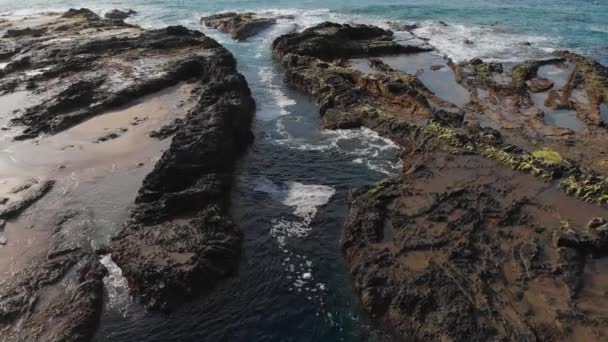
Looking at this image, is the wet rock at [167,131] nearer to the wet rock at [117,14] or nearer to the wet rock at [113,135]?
the wet rock at [113,135]

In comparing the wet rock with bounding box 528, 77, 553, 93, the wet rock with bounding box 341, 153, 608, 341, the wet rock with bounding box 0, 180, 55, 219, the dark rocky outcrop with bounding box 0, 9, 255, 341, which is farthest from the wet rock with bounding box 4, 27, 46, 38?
the wet rock with bounding box 528, 77, 553, 93

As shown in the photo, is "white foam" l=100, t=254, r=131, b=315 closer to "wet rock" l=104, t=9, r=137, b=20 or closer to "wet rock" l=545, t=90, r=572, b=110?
"wet rock" l=545, t=90, r=572, b=110

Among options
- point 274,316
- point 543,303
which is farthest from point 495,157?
point 274,316

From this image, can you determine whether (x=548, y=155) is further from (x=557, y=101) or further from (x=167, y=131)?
(x=167, y=131)

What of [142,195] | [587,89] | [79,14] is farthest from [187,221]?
[79,14]

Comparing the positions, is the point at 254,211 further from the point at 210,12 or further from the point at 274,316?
the point at 210,12

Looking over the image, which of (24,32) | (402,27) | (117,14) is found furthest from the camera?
(117,14)

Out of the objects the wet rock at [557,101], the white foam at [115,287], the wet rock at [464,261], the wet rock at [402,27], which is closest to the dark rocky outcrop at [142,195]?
the white foam at [115,287]
